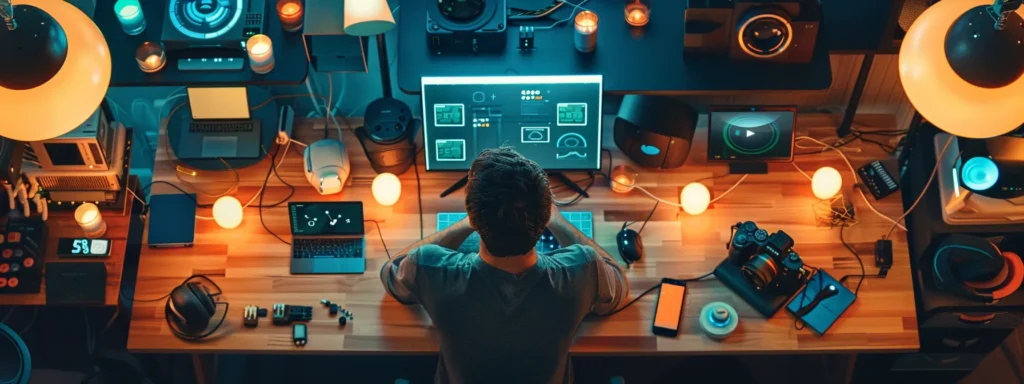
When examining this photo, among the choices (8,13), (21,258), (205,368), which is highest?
(8,13)

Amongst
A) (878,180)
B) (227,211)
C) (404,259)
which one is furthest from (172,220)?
(878,180)

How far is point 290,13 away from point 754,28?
1238 mm

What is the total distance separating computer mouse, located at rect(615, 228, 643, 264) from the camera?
262 cm

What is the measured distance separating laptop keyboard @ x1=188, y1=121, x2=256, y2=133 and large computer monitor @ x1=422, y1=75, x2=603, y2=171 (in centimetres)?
56

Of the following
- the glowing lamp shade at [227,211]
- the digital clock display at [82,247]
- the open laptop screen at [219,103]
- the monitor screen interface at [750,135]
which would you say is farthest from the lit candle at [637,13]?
the digital clock display at [82,247]

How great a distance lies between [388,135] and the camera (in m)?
2.70

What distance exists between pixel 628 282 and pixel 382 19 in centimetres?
95

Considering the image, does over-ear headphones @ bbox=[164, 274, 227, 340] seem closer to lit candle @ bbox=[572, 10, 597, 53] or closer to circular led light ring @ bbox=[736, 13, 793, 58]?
lit candle @ bbox=[572, 10, 597, 53]

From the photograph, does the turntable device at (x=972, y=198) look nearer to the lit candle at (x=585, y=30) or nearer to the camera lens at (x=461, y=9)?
the lit candle at (x=585, y=30)

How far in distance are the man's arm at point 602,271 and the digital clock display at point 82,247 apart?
1249 mm

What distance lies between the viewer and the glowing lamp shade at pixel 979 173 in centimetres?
246

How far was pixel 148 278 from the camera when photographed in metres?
2.64

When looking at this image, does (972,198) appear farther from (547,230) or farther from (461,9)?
(461,9)

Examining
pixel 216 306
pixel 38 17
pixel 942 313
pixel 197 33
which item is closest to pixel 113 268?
pixel 216 306
